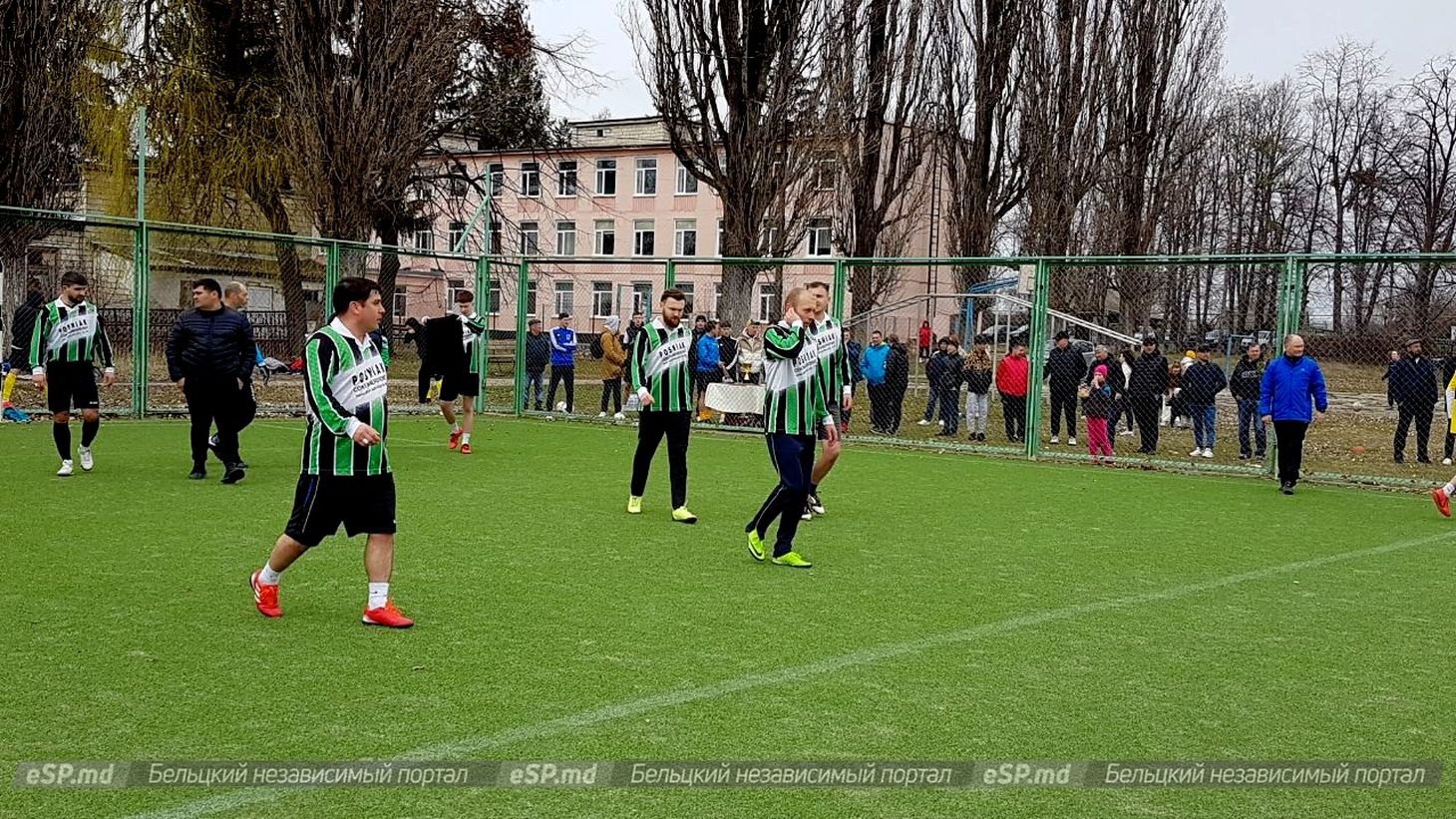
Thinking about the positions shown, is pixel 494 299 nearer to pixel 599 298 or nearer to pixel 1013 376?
pixel 599 298

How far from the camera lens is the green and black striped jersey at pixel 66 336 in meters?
12.0

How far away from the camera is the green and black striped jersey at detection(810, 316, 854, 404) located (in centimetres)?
912

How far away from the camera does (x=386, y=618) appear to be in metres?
6.57

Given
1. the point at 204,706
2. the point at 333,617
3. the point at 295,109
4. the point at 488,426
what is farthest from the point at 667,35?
the point at 204,706

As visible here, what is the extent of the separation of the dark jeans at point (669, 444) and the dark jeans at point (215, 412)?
403 centimetres

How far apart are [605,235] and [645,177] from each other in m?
3.56

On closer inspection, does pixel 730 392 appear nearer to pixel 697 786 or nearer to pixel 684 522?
pixel 684 522

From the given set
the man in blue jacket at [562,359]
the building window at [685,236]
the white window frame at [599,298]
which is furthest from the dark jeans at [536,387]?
the building window at [685,236]

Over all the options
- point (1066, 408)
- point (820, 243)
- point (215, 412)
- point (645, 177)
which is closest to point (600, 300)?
point (1066, 408)

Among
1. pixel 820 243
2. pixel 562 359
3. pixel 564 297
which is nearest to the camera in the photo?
pixel 562 359

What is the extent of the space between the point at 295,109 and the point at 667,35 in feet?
23.1

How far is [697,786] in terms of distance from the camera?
4438 millimetres

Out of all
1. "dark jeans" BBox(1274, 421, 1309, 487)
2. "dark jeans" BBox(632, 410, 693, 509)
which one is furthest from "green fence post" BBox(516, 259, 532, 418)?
"dark jeans" BBox(1274, 421, 1309, 487)

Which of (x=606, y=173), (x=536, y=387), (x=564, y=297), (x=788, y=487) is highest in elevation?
(x=606, y=173)
